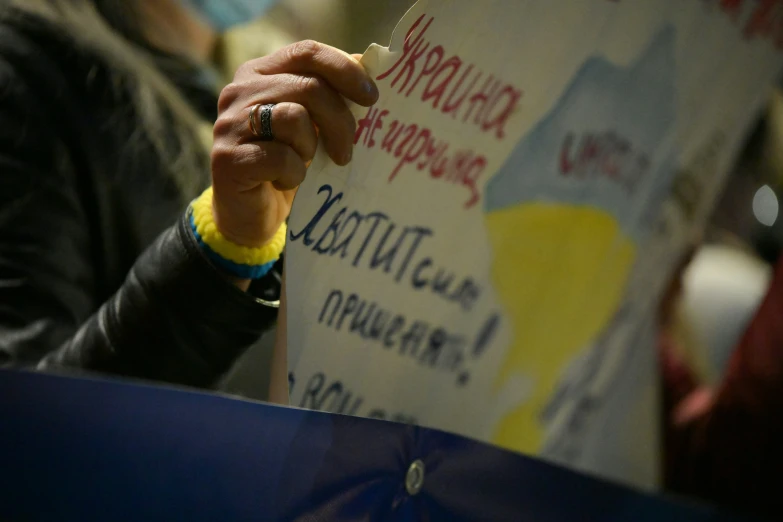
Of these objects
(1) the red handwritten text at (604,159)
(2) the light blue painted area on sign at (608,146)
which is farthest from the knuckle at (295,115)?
(1) the red handwritten text at (604,159)

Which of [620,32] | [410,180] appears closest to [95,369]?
[410,180]

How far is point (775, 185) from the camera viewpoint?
1316 millimetres

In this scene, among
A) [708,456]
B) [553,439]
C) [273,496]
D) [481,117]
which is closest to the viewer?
[273,496]

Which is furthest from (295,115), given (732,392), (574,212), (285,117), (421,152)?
(732,392)

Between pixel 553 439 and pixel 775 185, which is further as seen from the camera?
pixel 775 185

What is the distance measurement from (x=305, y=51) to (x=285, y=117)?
0.04m

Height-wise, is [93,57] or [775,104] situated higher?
[775,104]

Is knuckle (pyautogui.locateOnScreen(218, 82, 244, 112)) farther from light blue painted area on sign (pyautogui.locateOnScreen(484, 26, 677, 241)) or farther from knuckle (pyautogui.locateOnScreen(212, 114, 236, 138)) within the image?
light blue painted area on sign (pyautogui.locateOnScreen(484, 26, 677, 241))

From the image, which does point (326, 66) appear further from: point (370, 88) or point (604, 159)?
point (604, 159)

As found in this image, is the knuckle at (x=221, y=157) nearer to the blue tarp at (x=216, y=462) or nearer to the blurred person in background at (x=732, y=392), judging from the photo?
the blue tarp at (x=216, y=462)

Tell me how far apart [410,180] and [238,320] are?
0.52ft

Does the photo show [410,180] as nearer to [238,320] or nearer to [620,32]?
[238,320]

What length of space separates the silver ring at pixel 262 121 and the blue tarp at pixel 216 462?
150mm

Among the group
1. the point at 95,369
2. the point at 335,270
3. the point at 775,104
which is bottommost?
the point at 95,369
